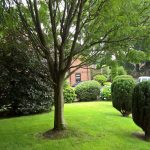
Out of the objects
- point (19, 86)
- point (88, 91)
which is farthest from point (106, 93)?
point (19, 86)

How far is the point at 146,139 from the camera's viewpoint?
292 inches

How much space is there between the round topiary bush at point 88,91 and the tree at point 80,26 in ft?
37.8

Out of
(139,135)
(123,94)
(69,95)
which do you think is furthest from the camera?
(69,95)

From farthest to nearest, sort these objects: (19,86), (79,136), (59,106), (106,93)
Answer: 1. (106,93)
2. (19,86)
3. (59,106)
4. (79,136)

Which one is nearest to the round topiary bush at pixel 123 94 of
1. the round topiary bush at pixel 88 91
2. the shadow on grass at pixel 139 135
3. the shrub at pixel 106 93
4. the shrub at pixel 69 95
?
the shadow on grass at pixel 139 135

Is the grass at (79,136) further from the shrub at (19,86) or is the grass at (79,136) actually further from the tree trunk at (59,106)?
the shrub at (19,86)

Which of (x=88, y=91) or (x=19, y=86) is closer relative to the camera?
(x=19, y=86)

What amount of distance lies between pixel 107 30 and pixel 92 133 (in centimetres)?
274

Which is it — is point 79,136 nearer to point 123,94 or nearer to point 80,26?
point 80,26

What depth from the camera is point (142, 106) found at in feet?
23.9

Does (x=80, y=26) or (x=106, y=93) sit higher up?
(x=80, y=26)

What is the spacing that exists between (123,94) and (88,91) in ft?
29.2

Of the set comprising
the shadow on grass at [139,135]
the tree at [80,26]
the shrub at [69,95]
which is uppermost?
the tree at [80,26]

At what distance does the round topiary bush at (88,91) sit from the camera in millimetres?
19688
